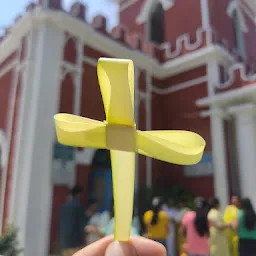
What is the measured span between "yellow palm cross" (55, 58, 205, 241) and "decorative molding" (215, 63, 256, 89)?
7.57 m

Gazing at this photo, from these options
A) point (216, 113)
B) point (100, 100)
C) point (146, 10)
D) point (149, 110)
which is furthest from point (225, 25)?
point (100, 100)

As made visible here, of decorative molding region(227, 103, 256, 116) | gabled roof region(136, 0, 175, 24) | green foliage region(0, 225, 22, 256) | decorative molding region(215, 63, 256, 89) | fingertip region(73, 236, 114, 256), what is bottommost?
green foliage region(0, 225, 22, 256)

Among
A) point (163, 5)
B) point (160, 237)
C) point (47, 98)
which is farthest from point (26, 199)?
point (163, 5)

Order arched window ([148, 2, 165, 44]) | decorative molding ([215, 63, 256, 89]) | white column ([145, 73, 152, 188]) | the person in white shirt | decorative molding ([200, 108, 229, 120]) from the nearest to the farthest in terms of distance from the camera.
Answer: the person in white shirt → decorative molding ([215, 63, 256, 89]) → decorative molding ([200, 108, 229, 120]) → white column ([145, 73, 152, 188]) → arched window ([148, 2, 165, 44])

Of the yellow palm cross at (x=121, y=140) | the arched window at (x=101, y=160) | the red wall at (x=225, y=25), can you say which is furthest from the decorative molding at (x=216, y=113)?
the yellow palm cross at (x=121, y=140)

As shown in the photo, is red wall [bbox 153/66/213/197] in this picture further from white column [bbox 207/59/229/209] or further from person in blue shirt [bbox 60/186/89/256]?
person in blue shirt [bbox 60/186/89/256]

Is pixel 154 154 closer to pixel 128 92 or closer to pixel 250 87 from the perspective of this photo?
pixel 128 92

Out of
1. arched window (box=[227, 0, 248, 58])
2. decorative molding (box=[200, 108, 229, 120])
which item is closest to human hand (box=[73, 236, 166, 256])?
decorative molding (box=[200, 108, 229, 120])

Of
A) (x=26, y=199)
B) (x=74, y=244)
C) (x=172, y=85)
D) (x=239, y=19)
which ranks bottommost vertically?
(x=74, y=244)

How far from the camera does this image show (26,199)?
5773mm

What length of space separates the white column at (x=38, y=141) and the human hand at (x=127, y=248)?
527 centimetres

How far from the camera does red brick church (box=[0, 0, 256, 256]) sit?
241 inches

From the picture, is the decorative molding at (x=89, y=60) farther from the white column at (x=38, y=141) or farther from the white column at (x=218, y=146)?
the white column at (x=218, y=146)

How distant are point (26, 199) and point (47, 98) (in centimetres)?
204
